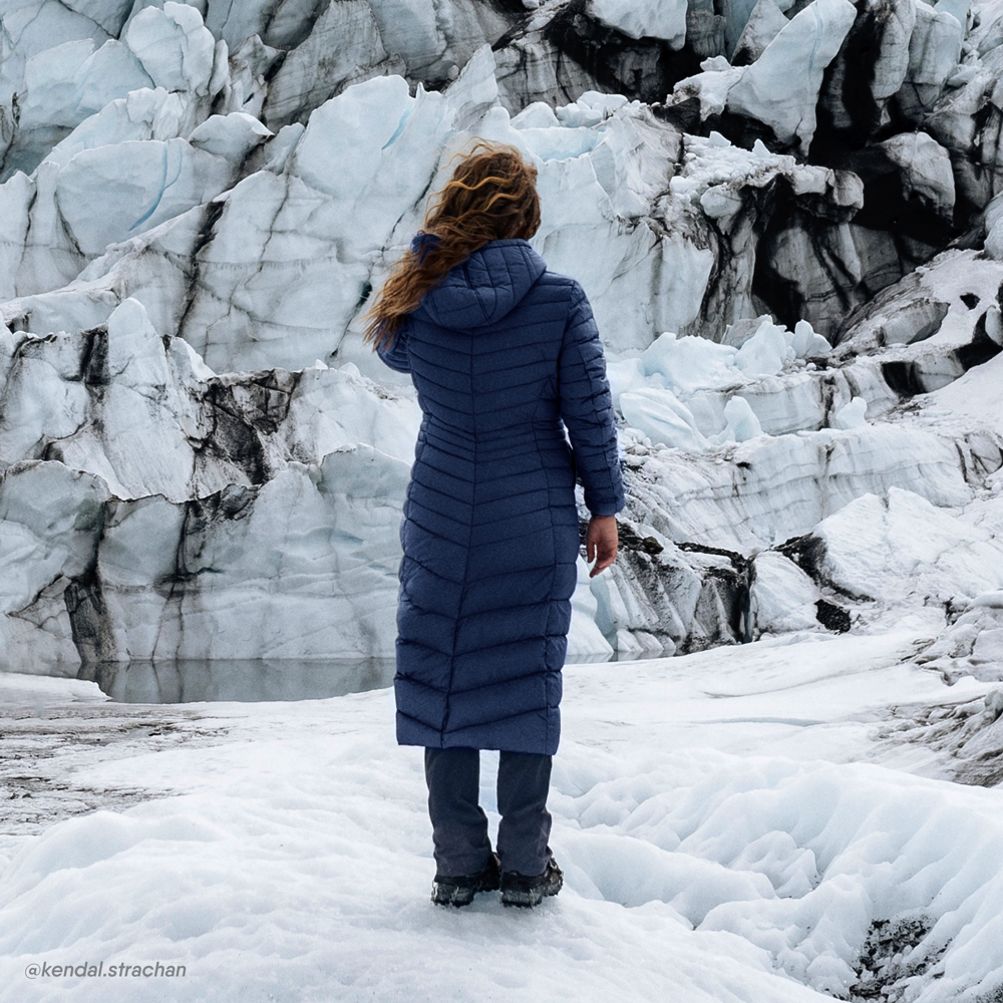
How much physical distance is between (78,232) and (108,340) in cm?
499

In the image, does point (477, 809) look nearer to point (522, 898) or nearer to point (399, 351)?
point (522, 898)

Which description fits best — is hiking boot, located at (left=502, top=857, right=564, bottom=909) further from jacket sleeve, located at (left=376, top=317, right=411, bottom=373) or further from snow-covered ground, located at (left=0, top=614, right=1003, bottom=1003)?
jacket sleeve, located at (left=376, top=317, right=411, bottom=373)

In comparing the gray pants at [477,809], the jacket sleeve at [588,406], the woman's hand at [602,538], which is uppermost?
the jacket sleeve at [588,406]

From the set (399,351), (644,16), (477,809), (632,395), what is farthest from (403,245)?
(477,809)

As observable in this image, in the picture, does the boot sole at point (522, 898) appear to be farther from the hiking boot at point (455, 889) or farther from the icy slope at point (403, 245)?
the icy slope at point (403, 245)

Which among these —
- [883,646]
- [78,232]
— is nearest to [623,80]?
[78,232]

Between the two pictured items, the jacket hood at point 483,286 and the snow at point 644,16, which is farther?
the snow at point 644,16

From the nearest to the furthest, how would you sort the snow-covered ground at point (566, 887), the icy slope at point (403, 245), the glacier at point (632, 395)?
the snow-covered ground at point (566, 887)
the glacier at point (632, 395)
the icy slope at point (403, 245)

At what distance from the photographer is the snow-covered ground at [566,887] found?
211 centimetres

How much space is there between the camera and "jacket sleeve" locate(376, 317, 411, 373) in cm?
241

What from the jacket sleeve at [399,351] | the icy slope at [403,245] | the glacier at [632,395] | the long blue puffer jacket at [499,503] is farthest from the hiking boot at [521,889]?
the icy slope at [403,245]

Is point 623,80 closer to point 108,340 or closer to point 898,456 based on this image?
point 898,456

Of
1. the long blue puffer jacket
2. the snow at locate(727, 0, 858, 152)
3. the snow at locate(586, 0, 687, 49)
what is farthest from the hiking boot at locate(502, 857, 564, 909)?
the snow at locate(586, 0, 687, 49)

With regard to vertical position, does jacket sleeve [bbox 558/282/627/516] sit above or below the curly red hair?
below
